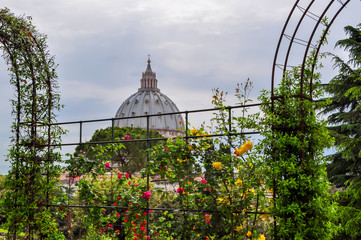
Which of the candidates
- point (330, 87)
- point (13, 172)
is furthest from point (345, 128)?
point (13, 172)

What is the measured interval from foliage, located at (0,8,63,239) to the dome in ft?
206

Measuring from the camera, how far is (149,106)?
73.1 meters

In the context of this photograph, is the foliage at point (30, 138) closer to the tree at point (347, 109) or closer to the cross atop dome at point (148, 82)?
the tree at point (347, 109)

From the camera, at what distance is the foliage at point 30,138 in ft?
17.8

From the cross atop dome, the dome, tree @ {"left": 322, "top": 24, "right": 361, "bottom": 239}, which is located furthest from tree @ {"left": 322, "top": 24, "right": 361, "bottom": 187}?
the cross atop dome

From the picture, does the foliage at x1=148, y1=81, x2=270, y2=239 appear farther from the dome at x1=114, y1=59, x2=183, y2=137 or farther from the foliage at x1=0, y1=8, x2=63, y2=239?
the dome at x1=114, y1=59, x2=183, y2=137

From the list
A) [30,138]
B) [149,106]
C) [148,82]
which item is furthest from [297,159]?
[148,82]

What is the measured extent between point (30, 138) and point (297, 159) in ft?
12.6

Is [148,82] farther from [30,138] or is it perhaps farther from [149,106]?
[30,138]

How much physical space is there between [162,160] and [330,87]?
7728mm

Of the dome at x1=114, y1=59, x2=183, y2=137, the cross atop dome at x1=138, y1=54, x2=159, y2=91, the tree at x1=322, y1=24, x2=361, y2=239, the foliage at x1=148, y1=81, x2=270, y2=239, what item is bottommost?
the foliage at x1=148, y1=81, x2=270, y2=239

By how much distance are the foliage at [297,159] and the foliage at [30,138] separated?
10.9 feet

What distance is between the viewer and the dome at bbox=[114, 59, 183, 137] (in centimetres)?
7144

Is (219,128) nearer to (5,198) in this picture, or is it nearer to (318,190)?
(318,190)
